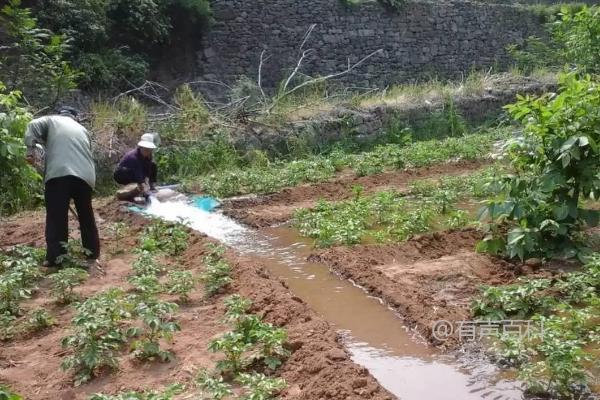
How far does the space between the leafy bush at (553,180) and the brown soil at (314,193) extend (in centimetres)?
310

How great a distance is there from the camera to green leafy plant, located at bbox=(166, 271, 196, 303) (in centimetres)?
504

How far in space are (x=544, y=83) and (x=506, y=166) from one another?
7953 mm

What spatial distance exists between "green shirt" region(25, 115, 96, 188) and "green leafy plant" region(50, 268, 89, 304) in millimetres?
1024

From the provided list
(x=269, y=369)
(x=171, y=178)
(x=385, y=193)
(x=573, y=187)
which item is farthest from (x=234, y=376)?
(x=171, y=178)

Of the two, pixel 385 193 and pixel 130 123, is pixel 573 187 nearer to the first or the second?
pixel 385 193

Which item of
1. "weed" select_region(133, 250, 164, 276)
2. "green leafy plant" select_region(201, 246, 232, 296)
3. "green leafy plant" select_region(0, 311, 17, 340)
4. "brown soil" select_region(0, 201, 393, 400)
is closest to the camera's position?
"brown soil" select_region(0, 201, 393, 400)

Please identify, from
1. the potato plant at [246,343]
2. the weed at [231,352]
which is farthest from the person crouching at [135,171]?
the weed at [231,352]

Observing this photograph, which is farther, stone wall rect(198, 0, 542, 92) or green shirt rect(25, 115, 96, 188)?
stone wall rect(198, 0, 542, 92)

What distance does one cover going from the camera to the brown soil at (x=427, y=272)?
4.66 meters

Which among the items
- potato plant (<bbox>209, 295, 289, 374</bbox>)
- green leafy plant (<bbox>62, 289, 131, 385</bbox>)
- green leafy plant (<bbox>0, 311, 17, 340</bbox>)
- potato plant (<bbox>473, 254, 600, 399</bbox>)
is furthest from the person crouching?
potato plant (<bbox>473, 254, 600, 399</bbox>)

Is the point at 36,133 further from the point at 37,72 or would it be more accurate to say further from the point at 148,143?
the point at 37,72

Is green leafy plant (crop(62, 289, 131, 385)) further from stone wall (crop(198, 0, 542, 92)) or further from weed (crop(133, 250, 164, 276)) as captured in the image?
stone wall (crop(198, 0, 542, 92))

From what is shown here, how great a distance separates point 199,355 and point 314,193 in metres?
5.28

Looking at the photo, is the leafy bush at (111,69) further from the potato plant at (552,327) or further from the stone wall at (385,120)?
the potato plant at (552,327)
